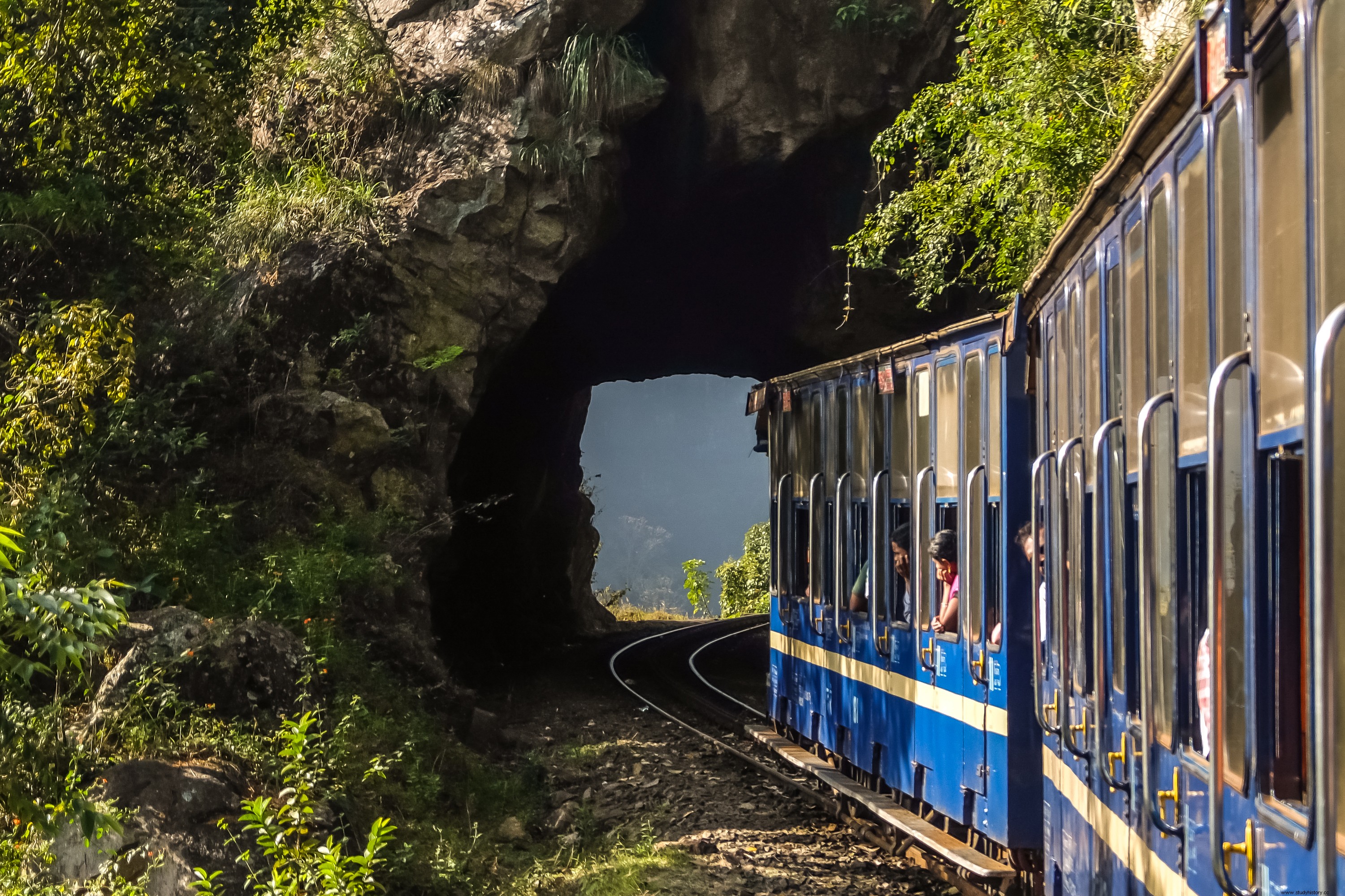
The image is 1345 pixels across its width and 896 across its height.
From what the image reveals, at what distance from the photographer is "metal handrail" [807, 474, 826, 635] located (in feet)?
33.6

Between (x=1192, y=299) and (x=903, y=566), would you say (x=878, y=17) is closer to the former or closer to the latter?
(x=903, y=566)

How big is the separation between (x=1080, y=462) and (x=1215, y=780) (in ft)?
7.55

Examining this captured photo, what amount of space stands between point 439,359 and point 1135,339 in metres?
12.1

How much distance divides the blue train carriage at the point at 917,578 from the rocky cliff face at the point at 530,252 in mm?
4441

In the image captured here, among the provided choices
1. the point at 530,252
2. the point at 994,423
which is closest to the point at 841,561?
the point at 994,423

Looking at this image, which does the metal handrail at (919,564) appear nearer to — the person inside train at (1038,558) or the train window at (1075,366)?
the person inside train at (1038,558)

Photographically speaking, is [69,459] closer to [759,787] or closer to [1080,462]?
[759,787]

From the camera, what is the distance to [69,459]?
11.8 metres

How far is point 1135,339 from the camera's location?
12.6 ft

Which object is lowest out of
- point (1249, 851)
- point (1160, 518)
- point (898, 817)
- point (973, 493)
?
point (898, 817)

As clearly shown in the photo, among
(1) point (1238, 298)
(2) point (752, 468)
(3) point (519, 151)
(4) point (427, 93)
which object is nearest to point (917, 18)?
(3) point (519, 151)

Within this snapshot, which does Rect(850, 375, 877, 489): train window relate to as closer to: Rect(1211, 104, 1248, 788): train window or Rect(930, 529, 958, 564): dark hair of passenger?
Rect(930, 529, 958, 564): dark hair of passenger

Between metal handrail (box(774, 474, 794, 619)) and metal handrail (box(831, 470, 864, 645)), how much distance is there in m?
1.52

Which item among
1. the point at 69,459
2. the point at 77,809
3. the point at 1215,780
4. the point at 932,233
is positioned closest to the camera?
the point at 1215,780
